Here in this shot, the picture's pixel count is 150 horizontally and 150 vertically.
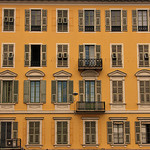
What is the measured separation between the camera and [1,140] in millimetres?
34312

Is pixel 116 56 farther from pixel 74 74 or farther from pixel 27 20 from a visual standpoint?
pixel 27 20

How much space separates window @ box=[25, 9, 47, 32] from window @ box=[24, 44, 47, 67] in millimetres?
1741

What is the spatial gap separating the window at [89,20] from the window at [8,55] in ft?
22.7

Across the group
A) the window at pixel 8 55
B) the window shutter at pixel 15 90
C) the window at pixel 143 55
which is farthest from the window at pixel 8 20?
the window at pixel 143 55

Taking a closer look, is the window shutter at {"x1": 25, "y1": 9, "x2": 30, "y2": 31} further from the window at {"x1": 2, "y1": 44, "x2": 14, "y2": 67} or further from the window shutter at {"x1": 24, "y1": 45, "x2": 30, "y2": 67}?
the window at {"x1": 2, "y1": 44, "x2": 14, "y2": 67}

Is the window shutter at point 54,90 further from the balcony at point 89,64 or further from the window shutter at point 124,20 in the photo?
the window shutter at point 124,20

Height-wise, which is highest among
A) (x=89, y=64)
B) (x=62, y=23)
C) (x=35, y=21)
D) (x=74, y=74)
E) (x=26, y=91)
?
(x=35, y=21)

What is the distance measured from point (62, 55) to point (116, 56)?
516cm

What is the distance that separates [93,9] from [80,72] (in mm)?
6330

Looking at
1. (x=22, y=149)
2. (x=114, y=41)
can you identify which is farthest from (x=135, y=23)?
(x=22, y=149)

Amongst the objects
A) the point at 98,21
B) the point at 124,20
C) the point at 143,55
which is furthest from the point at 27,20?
the point at 143,55

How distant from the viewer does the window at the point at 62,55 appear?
35594 millimetres

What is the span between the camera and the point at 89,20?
36.3m

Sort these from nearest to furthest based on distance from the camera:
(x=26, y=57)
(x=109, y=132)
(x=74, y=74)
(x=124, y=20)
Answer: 1. (x=109, y=132)
2. (x=74, y=74)
3. (x=26, y=57)
4. (x=124, y=20)
